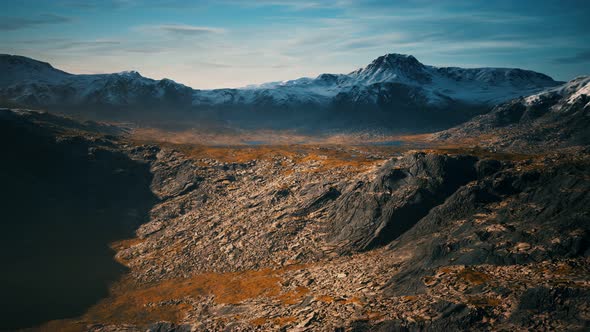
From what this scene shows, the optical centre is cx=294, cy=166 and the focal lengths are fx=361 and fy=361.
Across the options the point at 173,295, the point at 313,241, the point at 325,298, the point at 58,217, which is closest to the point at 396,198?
the point at 313,241

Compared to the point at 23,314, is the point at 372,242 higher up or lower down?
higher up

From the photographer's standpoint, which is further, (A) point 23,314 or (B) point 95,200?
(B) point 95,200

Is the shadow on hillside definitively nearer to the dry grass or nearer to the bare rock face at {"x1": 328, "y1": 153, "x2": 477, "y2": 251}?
the bare rock face at {"x1": 328, "y1": 153, "x2": 477, "y2": 251}

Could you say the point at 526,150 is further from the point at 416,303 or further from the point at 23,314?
the point at 23,314

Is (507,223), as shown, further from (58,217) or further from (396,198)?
(58,217)

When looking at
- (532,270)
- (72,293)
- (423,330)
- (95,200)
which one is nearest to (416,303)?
(423,330)

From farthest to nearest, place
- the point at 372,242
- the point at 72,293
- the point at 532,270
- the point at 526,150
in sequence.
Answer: the point at 526,150 < the point at 72,293 < the point at 372,242 < the point at 532,270
